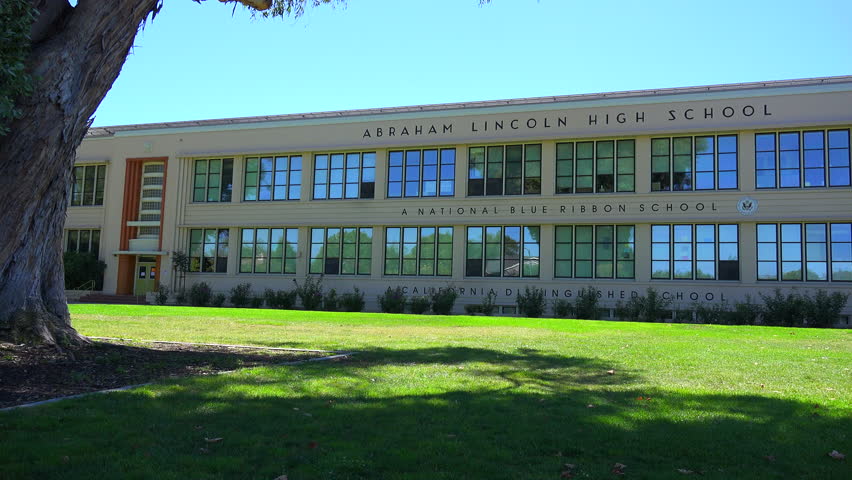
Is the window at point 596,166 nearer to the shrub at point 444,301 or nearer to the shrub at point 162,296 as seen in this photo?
the shrub at point 444,301

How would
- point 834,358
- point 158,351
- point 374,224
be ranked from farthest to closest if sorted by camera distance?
point 374,224 < point 834,358 < point 158,351

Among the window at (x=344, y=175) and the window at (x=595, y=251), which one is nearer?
the window at (x=595, y=251)

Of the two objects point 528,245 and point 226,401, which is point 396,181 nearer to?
point 528,245

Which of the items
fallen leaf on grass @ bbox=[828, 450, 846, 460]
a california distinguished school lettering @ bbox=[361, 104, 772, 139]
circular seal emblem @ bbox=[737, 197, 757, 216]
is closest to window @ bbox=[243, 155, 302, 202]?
a california distinguished school lettering @ bbox=[361, 104, 772, 139]

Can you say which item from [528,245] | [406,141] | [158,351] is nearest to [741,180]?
[528,245]

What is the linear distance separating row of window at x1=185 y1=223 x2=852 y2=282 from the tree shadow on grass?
2223cm

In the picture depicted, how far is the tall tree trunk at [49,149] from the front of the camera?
28.1ft

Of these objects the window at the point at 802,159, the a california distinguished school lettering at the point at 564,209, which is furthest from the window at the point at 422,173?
the window at the point at 802,159

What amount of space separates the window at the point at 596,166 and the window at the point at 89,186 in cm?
2465

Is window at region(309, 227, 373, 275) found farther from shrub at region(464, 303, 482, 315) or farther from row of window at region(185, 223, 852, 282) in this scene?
shrub at region(464, 303, 482, 315)

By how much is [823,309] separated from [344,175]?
20943 mm

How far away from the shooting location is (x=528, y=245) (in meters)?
31.3

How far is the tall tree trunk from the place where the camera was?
8.58 meters

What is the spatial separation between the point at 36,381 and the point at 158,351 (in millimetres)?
3257
